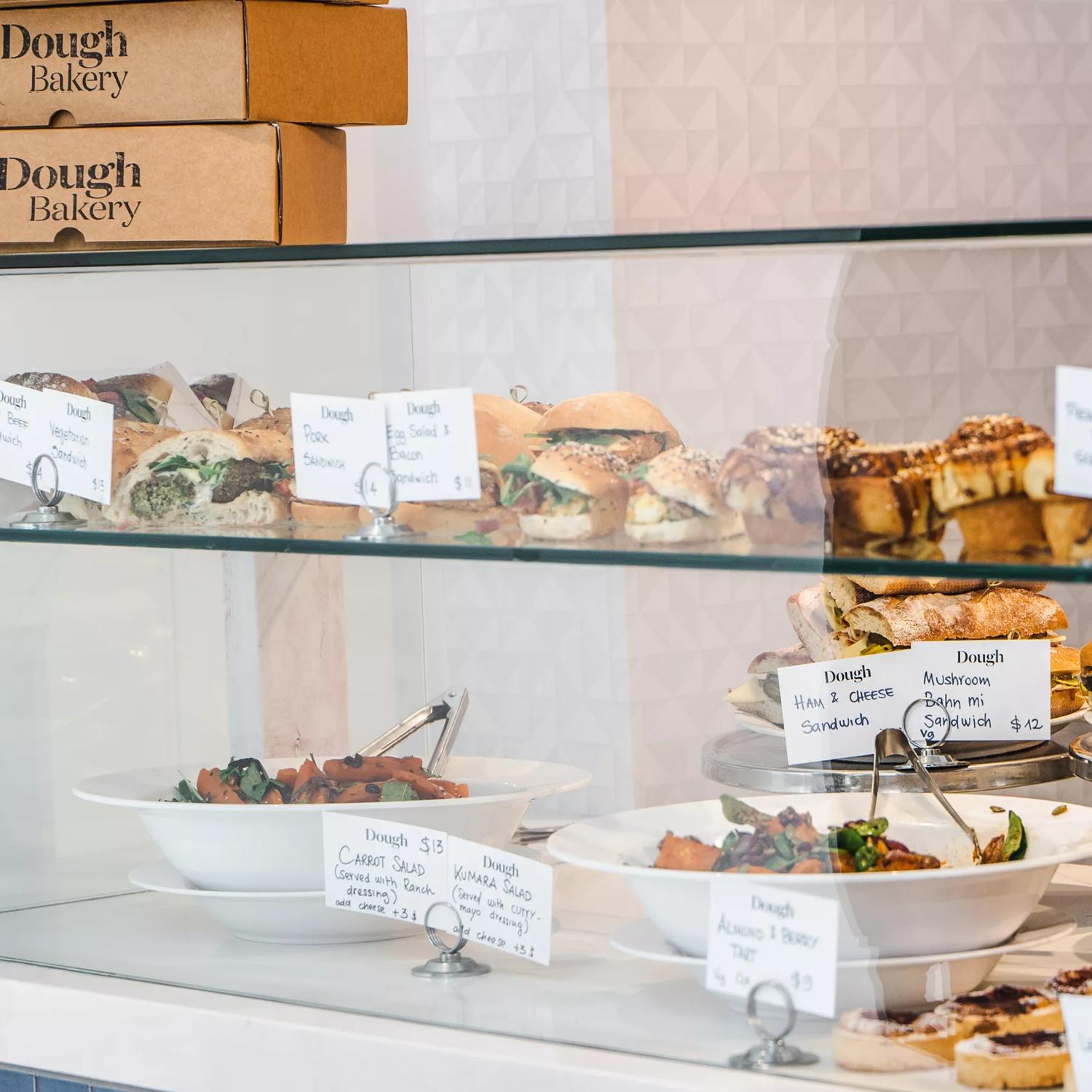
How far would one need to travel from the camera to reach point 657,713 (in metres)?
1.17

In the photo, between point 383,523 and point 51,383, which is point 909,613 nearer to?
point 383,523

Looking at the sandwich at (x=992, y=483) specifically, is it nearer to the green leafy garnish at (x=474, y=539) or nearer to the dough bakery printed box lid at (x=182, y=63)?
the green leafy garnish at (x=474, y=539)

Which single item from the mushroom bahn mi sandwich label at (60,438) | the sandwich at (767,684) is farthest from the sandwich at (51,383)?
the sandwich at (767,684)

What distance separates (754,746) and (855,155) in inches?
51.0

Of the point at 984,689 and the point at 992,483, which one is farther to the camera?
the point at 984,689

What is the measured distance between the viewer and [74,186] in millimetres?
1403

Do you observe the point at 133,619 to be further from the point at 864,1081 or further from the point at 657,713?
the point at 864,1081

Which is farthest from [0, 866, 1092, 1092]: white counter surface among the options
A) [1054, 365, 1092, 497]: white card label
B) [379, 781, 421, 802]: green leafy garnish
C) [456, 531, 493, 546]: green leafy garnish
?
[1054, 365, 1092, 497]: white card label

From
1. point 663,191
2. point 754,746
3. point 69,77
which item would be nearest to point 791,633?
point 754,746

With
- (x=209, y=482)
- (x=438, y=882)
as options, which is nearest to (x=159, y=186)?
(x=209, y=482)

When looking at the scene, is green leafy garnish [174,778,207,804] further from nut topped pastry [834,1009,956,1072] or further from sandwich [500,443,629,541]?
nut topped pastry [834,1009,956,1072]

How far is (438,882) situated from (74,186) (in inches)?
27.4

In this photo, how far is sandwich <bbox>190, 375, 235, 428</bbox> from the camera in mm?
1287

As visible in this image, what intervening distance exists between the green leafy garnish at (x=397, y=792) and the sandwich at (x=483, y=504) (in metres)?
0.26
